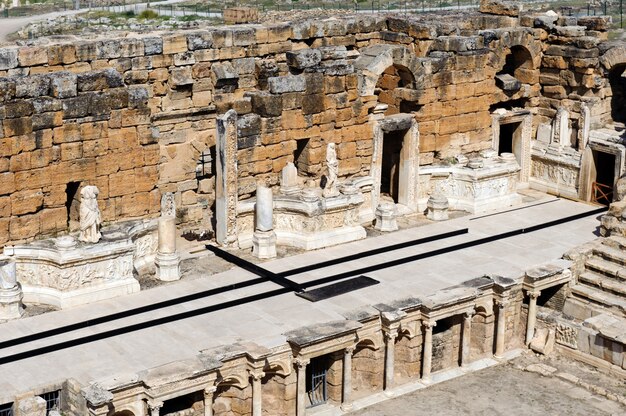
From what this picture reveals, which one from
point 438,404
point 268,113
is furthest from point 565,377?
point 268,113

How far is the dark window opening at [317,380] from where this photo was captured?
2422 centimetres

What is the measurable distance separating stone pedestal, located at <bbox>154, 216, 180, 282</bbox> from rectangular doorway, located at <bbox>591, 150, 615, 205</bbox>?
12.0 m

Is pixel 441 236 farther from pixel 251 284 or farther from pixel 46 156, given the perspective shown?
pixel 46 156

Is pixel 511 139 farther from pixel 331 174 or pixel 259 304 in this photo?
pixel 259 304

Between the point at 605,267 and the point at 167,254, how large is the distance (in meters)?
9.74

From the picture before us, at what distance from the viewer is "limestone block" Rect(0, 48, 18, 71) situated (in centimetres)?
2809

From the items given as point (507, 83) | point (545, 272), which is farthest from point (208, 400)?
point (507, 83)

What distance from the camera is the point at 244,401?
897 inches

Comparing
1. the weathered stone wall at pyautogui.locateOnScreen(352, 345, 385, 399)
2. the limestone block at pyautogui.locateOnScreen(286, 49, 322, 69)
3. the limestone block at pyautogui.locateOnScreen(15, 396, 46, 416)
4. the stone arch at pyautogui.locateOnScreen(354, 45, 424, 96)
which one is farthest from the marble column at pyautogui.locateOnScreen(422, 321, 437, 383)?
the limestone block at pyautogui.locateOnScreen(15, 396, 46, 416)

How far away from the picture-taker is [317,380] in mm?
24359

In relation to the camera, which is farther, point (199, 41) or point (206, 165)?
point (206, 165)

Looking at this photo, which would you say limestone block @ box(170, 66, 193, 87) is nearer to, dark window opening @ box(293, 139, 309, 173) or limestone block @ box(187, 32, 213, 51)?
limestone block @ box(187, 32, 213, 51)

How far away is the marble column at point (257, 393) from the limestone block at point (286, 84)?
8104 millimetres

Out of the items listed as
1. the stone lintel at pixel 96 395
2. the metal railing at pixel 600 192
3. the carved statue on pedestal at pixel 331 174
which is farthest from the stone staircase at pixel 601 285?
the stone lintel at pixel 96 395
